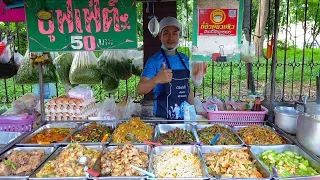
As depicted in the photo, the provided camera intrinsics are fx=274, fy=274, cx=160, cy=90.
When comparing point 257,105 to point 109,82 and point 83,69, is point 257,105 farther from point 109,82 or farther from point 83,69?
point 83,69

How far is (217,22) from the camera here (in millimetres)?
2725

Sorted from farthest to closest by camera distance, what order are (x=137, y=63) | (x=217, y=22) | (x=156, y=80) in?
1. (x=137, y=63)
2. (x=156, y=80)
3. (x=217, y=22)

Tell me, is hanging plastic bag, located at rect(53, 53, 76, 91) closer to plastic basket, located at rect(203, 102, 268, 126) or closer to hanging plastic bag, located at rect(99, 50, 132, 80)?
hanging plastic bag, located at rect(99, 50, 132, 80)

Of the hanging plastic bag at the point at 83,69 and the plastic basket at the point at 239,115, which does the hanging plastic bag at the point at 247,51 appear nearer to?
the plastic basket at the point at 239,115

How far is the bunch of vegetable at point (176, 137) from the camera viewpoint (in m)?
2.43

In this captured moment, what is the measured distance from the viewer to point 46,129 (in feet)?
9.42

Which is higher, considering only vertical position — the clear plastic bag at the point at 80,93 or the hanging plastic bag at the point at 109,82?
the hanging plastic bag at the point at 109,82

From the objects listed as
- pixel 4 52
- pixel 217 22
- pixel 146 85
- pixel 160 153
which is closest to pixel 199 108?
pixel 146 85

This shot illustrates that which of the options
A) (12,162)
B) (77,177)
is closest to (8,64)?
(12,162)

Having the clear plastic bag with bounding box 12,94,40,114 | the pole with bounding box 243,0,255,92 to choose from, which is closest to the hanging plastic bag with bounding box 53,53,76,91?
the clear plastic bag with bounding box 12,94,40,114

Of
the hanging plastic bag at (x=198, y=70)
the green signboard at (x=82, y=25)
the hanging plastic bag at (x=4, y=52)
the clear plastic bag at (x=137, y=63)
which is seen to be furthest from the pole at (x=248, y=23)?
the hanging plastic bag at (x=4, y=52)

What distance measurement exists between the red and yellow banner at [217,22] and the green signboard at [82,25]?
2.20ft

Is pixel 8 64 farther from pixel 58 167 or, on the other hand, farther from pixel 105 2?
pixel 58 167

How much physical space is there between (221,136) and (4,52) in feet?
9.97
